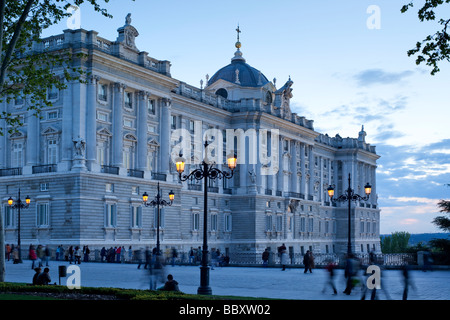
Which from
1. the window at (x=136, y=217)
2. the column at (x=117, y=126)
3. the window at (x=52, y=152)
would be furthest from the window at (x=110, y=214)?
the window at (x=52, y=152)

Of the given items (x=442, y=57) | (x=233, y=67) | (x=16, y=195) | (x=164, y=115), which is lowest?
(x=16, y=195)

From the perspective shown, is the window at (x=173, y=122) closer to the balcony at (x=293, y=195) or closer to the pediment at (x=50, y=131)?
the pediment at (x=50, y=131)

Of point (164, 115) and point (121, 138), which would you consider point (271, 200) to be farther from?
point (121, 138)

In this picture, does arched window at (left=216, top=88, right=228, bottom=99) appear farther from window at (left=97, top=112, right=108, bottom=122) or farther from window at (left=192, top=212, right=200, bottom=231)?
window at (left=97, top=112, right=108, bottom=122)

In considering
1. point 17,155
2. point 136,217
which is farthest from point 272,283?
point 17,155

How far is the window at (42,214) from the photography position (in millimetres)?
51594

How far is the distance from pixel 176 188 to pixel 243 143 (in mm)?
18331

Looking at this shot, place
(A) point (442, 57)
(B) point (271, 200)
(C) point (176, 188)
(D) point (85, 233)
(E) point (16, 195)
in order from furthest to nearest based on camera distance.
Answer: (B) point (271, 200), (C) point (176, 188), (E) point (16, 195), (D) point (85, 233), (A) point (442, 57)

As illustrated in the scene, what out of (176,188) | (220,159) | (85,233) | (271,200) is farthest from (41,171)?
(271,200)

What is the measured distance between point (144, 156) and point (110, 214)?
7.31m

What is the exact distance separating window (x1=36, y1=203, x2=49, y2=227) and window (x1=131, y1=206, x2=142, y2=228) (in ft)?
25.0
